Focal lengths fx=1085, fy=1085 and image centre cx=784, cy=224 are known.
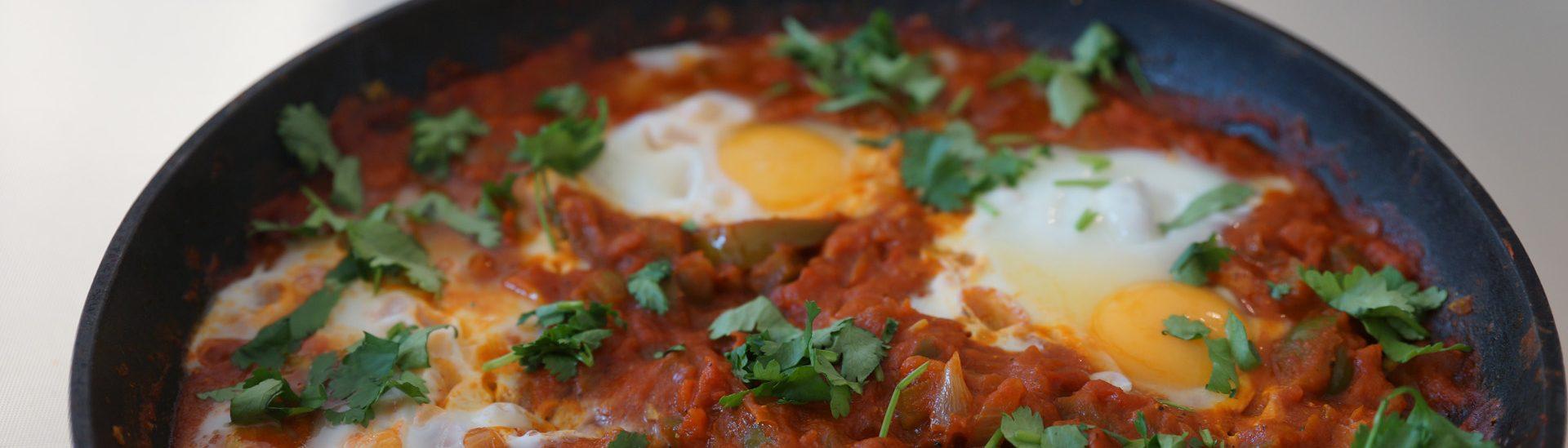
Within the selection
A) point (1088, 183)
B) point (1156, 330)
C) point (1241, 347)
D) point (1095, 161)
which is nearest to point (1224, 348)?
point (1241, 347)

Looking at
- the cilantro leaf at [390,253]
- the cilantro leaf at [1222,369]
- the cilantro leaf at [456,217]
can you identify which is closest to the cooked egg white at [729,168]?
the cilantro leaf at [456,217]

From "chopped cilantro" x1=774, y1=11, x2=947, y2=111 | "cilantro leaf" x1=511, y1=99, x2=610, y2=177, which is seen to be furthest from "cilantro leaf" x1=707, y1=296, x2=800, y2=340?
"chopped cilantro" x1=774, y1=11, x2=947, y2=111

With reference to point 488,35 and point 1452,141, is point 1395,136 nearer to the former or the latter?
point 1452,141

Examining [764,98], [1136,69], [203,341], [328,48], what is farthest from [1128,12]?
[203,341]

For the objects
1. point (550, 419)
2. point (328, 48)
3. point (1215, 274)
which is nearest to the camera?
point (550, 419)

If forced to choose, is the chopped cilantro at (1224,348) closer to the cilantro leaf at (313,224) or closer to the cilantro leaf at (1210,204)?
the cilantro leaf at (1210,204)

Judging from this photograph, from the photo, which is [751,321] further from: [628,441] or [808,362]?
[628,441]

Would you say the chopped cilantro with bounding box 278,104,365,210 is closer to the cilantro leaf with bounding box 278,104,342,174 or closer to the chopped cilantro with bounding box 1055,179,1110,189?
the cilantro leaf with bounding box 278,104,342,174
